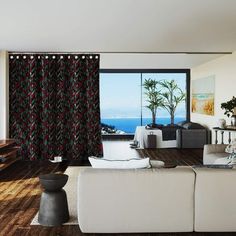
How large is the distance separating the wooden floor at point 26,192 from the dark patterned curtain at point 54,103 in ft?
2.19

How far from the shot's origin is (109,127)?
12656 mm

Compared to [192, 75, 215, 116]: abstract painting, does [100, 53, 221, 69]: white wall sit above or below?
above

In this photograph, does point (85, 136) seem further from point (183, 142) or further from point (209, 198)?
point (209, 198)

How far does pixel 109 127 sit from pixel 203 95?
12.1ft

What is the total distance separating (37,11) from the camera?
176 inches

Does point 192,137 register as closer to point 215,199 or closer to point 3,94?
point 3,94

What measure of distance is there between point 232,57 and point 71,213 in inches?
224

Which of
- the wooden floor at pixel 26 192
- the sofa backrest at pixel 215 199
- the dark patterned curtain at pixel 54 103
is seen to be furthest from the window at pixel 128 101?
the sofa backrest at pixel 215 199

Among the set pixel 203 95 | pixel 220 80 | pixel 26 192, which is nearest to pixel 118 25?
pixel 26 192

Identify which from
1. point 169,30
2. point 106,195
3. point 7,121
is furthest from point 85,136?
point 106,195

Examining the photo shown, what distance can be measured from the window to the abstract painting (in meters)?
0.94

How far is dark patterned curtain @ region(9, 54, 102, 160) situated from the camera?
806cm

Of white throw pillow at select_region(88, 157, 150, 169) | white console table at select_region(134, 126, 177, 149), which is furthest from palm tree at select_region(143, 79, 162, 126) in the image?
white throw pillow at select_region(88, 157, 150, 169)

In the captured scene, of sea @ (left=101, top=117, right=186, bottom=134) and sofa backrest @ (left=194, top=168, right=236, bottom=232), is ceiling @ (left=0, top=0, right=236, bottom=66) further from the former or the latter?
sea @ (left=101, top=117, right=186, bottom=134)
